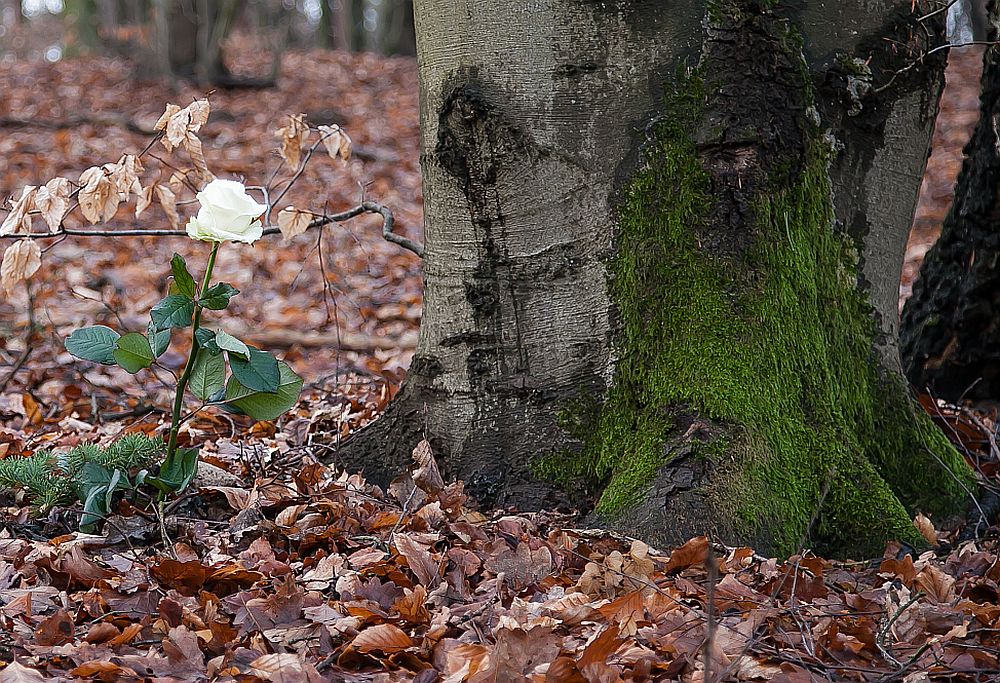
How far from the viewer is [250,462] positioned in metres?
2.91

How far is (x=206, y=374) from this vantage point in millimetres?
2361

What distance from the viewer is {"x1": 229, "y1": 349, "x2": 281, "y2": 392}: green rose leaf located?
2.24 m

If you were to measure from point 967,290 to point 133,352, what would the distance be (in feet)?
10.3

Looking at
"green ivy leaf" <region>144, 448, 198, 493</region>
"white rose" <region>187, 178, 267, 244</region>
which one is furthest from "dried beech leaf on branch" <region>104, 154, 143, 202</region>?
"green ivy leaf" <region>144, 448, 198, 493</region>

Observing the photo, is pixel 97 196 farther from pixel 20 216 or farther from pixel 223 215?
pixel 223 215

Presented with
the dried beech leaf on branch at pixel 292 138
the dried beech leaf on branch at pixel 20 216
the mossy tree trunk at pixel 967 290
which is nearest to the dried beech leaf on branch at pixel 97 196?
the dried beech leaf on branch at pixel 20 216

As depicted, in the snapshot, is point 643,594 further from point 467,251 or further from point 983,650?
point 467,251

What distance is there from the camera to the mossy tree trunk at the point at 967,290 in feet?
11.8

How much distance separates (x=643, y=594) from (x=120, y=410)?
2595 millimetres

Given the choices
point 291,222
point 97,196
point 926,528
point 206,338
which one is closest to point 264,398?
point 206,338

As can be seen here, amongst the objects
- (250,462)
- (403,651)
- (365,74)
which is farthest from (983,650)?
(365,74)

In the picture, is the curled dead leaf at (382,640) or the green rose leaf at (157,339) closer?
the curled dead leaf at (382,640)

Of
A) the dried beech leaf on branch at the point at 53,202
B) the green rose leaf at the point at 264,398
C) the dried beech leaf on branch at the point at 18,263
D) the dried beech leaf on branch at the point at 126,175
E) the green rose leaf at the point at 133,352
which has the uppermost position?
the dried beech leaf on branch at the point at 126,175

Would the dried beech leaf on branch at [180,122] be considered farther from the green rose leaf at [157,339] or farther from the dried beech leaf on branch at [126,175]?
the green rose leaf at [157,339]
